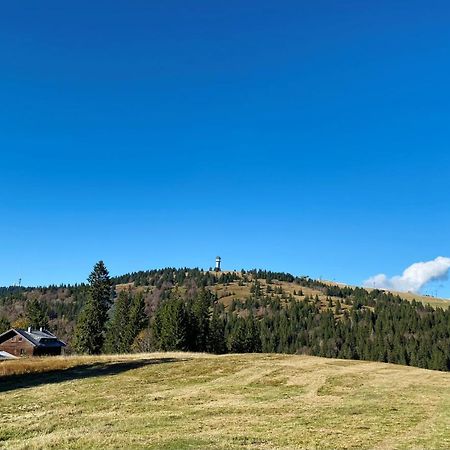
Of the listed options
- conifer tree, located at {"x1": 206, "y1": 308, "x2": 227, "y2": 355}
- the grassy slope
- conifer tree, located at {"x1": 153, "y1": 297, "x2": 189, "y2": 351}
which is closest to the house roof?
conifer tree, located at {"x1": 153, "y1": 297, "x2": 189, "y2": 351}

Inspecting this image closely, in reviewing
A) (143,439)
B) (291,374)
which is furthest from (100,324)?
(143,439)

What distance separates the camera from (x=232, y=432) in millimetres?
21750

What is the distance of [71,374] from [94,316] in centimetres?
5117

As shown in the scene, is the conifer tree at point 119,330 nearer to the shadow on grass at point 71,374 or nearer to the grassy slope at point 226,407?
the shadow on grass at point 71,374

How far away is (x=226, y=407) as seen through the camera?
28.8 metres

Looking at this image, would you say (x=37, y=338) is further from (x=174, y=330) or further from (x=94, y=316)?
(x=174, y=330)

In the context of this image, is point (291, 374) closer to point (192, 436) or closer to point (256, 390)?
point (256, 390)

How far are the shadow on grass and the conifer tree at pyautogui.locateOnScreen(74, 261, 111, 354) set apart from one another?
42619 millimetres

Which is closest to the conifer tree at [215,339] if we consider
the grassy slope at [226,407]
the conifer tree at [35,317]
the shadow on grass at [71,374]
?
the conifer tree at [35,317]

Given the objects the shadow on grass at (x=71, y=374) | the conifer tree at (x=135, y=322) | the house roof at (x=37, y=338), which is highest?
the conifer tree at (x=135, y=322)

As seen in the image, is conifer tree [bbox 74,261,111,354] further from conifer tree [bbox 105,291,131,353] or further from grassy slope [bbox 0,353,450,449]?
grassy slope [bbox 0,353,450,449]

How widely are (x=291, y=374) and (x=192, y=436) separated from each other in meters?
24.0

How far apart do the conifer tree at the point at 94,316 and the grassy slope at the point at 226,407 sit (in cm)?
4481

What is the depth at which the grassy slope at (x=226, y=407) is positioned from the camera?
20.5 m
